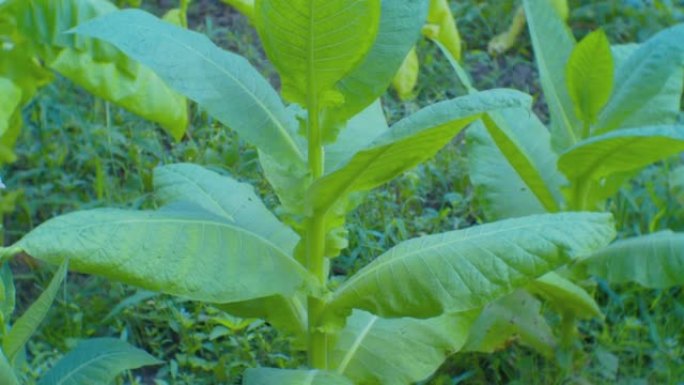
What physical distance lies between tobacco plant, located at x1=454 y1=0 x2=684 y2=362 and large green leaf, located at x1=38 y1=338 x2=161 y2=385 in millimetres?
1032

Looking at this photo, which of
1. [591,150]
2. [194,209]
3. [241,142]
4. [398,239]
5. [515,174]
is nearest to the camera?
[194,209]

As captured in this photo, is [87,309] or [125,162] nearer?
[87,309]

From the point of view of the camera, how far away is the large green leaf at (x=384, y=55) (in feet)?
8.71

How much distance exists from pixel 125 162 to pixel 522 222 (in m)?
2.00

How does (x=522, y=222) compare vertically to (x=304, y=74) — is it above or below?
below

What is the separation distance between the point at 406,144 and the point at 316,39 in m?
0.30

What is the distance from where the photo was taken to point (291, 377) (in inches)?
104

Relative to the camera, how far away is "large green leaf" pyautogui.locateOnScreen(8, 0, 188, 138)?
11.4 feet

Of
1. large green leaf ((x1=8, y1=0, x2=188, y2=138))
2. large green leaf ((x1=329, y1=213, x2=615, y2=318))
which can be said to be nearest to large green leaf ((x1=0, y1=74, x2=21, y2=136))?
large green leaf ((x1=8, y1=0, x2=188, y2=138))

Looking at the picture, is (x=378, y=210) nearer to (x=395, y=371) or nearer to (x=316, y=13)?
(x=395, y=371)

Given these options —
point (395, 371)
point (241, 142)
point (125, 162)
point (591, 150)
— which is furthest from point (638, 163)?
point (125, 162)

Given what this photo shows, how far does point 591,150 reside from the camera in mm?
3115

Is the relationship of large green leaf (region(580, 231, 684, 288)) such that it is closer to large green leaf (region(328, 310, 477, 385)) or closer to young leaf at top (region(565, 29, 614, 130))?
young leaf at top (region(565, 29, 614, 130))

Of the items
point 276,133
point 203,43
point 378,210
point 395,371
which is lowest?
point 395,371
